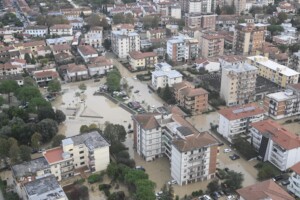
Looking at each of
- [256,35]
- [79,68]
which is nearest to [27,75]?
[79,68]

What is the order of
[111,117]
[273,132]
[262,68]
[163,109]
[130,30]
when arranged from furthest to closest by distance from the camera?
[130,30]
[262,68]
[111,117]
[163,109]
[273,132]

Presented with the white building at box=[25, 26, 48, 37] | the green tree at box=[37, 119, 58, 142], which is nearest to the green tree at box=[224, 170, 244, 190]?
the green tree at box=[37, 119, 58, 142]

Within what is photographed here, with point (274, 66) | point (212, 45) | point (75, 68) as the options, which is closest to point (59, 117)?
point (75, 68)

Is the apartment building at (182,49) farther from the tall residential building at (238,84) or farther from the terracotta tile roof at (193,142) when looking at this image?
the terracotta tile roof at (193,142)

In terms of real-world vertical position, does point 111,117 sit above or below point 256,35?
below

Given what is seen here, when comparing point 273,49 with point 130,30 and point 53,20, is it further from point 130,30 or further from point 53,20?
point 53,20

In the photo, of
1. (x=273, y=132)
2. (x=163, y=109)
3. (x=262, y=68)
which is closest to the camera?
(x=273, y=132)
